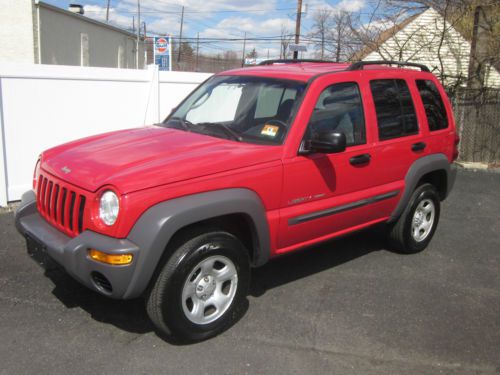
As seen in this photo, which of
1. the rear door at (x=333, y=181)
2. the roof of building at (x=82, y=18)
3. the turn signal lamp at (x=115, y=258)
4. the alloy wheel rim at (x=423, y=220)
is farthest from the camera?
the roof of building at (x=82, y=18)

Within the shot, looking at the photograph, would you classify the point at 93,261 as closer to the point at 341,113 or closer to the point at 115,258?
the point at 115,258

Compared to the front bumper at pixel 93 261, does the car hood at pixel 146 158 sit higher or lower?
higher

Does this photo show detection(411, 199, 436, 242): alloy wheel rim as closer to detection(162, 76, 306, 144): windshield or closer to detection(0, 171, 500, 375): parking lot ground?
detection(0, 171, 500, 375): parking lot ground

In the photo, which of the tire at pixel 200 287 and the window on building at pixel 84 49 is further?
the window on building at pixel 84 49

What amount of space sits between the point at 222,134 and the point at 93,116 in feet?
13.2

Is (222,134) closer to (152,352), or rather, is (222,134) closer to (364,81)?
(364,81)

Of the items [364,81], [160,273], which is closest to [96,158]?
[160,273]

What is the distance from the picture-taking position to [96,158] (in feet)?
11.8

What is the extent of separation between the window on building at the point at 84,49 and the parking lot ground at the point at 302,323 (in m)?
18.9

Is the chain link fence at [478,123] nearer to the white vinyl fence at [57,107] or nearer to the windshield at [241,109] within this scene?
the white vinyl fence at [57,107]

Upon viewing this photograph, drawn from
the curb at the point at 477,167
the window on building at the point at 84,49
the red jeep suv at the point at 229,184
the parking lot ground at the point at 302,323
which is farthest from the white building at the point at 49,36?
the red jeep suv at the point at 229,184

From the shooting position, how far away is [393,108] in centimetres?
474

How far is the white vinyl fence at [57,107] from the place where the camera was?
21.4 feet

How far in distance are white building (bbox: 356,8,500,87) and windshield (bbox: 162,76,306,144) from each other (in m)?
9.58
